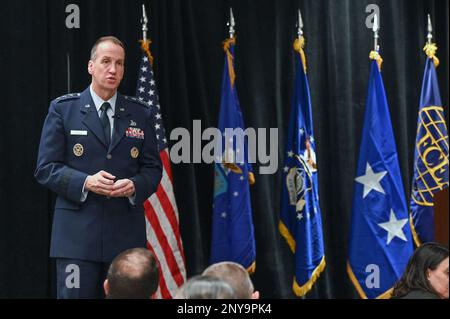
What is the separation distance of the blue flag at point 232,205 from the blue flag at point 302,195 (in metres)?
0.32

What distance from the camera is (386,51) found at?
5742mm

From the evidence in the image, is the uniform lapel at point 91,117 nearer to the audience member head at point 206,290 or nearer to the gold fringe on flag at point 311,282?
the audience member head at point 206,290

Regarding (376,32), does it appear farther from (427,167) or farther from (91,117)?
(91,117)

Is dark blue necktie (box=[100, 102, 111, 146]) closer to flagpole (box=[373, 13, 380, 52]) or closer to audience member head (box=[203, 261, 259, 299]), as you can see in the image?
audience member head (box=[203, 261, 259, 299])

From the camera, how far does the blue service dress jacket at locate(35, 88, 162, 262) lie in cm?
379

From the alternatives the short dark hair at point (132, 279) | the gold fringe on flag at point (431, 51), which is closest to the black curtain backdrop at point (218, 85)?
the gold fringe on flag at point (431, 51)

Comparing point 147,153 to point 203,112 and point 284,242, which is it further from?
point 284,242

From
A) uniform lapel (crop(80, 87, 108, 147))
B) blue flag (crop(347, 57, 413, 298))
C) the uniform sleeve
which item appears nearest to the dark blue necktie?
uniform lapel (crop(80, 87, 108, 147))

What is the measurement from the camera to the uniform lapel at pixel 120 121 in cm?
391

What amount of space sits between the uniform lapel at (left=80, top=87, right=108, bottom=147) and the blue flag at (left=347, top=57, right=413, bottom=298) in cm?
222

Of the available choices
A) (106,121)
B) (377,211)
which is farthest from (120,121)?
(377,211)

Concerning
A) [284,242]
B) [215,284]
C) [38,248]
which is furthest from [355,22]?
[215,284]
